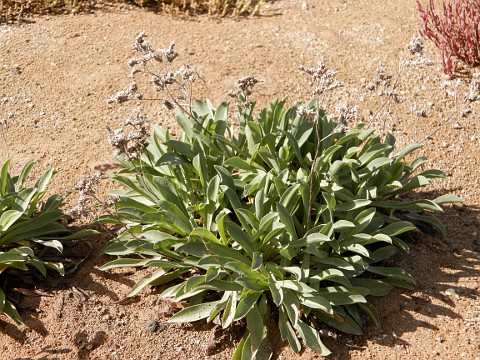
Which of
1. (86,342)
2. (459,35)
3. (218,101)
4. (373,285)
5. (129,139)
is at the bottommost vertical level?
(86,342)

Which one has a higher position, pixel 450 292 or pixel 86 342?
pixel 450 292

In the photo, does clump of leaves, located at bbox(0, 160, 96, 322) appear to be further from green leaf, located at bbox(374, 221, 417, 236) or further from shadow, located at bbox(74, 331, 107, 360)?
green leaf, located at bbox(374, 221, 417, 236)

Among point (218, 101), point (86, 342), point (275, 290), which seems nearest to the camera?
point (275, 290)

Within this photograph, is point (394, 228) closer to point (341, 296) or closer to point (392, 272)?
point (392, 272)

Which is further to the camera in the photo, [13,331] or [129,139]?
[13,331]

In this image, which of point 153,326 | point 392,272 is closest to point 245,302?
point 153,326

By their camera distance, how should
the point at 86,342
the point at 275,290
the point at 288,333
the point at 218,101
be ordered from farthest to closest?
the point at 218,101
the point at 86,342
the point at 288,333
the point at 275,290

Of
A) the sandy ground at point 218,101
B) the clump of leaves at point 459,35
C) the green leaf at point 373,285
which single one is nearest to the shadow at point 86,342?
the sandy ground at point 218,101

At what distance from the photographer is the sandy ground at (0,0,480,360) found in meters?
3.82

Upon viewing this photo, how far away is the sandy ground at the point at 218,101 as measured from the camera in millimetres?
3824

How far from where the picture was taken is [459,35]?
6230 millimetres

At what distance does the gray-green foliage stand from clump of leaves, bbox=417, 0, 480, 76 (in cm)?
220

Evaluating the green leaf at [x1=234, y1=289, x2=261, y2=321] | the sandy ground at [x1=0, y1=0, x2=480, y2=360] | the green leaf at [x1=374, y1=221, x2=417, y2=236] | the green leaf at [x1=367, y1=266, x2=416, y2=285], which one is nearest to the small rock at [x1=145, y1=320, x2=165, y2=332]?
the sandy ground at [x1=0, y1=0, x2=480, y2=360]

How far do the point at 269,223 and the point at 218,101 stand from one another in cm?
244
